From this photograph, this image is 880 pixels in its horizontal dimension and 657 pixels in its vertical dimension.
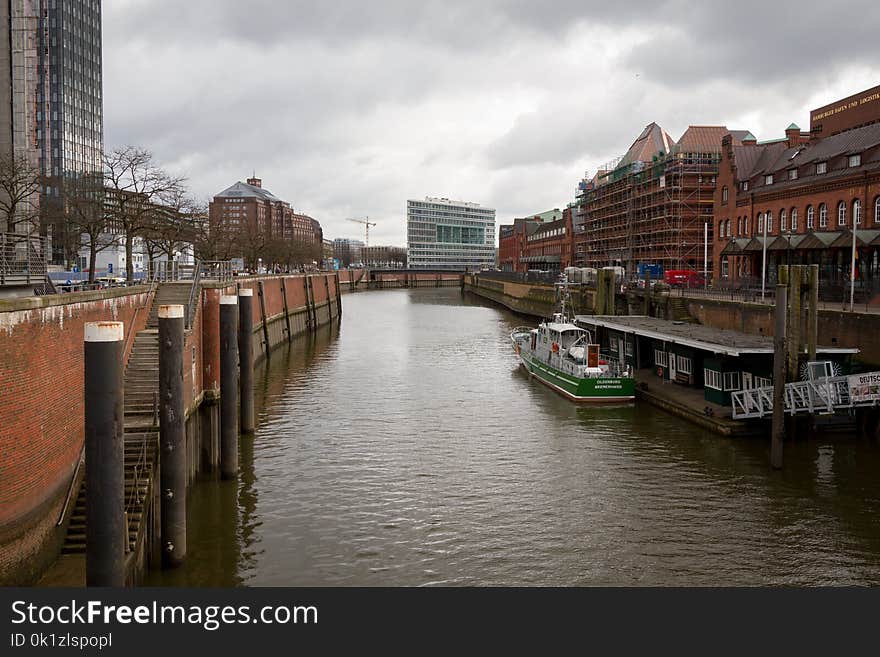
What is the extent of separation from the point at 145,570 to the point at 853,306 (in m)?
29.1

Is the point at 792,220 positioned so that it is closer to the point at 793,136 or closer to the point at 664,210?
the point at 793,136

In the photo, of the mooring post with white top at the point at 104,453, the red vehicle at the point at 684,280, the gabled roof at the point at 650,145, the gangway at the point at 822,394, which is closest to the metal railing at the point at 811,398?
the gangway at the point at 822,394

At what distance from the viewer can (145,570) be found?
47.7 feet

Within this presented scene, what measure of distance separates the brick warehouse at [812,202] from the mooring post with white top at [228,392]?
82.1ft

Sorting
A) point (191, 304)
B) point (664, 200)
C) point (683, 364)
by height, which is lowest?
point (683, 364)

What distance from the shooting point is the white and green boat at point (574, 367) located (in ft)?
108

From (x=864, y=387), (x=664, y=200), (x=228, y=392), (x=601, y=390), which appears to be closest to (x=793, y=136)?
(x=664, y=200)

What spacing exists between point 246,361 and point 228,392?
14.0 ft

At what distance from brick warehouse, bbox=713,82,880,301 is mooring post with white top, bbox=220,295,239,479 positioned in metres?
25.0

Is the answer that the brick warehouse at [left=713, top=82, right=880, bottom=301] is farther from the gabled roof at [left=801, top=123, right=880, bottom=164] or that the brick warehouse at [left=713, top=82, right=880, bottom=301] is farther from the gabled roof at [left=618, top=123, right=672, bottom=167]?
the gabled roof at [left=618, top=123, right=672, bottom=167]

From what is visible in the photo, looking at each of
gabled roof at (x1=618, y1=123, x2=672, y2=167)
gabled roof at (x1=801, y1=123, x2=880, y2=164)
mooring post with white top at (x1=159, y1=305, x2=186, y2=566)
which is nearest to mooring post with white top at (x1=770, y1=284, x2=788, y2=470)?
mooring post with white top at (x1=159, y1=305, x2=186, y2=566)

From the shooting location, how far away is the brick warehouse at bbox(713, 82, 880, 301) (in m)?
41.9

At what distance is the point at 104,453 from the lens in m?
10.9

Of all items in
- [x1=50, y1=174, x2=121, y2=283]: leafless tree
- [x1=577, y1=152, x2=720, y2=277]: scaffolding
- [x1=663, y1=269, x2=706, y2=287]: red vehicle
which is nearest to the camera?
[x1=50, y1=174, x2=121, y2=283]: leafless tree
